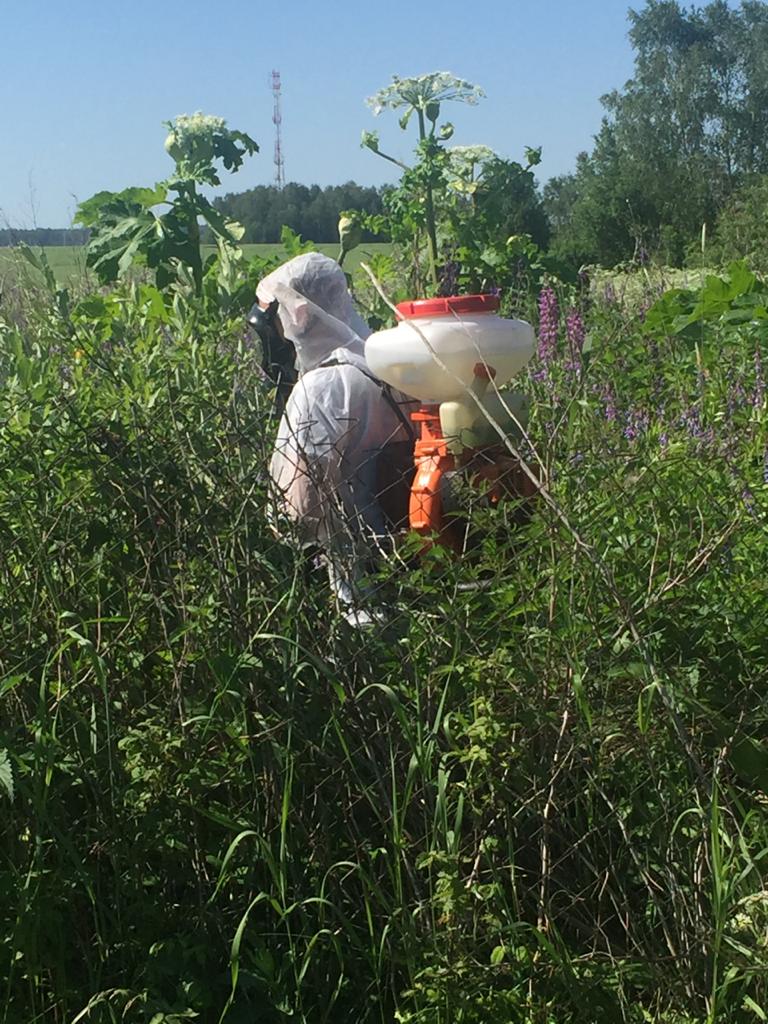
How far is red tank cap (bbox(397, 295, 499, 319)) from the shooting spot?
3368mm

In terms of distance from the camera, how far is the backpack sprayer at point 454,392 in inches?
127

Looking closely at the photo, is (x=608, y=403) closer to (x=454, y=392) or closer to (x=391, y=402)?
(x=391, y=402)

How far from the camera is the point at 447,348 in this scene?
130 inches

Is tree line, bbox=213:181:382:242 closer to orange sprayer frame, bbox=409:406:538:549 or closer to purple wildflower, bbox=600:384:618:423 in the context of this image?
purple wildflower, bbox=600:384:618:423

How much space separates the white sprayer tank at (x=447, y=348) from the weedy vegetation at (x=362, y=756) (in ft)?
1.40

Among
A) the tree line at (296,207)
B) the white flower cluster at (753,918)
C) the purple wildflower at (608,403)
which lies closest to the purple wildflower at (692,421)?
the purple wildflower at (608,403)

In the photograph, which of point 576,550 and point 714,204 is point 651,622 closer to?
point 576,550

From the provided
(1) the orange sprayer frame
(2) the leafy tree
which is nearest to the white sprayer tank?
(1) the orange sprayer frame

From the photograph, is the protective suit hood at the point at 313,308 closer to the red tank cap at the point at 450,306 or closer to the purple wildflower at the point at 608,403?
the red tank cap at the point at 450,306

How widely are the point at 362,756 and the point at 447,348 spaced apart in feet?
3.79

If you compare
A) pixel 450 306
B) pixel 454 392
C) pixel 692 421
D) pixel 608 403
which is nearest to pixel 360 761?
pixel 454 392

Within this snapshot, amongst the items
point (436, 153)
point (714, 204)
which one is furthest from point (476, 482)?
point (714, 204)

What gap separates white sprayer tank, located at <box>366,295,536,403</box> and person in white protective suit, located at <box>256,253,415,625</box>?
0.48 feet

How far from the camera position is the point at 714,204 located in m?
48.0
